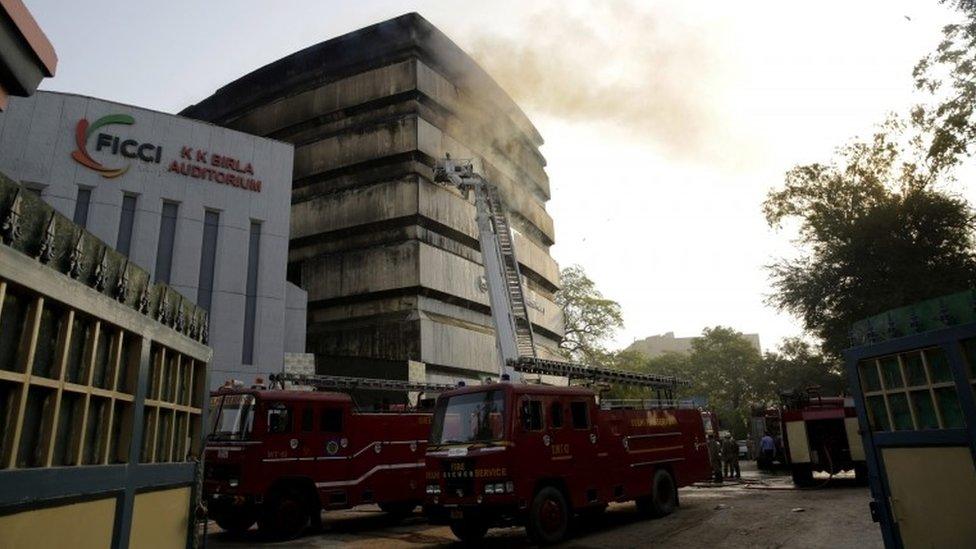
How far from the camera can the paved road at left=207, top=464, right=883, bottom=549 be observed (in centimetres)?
966

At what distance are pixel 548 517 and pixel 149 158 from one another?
24.9 m

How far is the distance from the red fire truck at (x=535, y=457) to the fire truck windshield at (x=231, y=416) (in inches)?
147

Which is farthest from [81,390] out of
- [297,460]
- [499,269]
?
[499,269]

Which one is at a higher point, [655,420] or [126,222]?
[126,222]

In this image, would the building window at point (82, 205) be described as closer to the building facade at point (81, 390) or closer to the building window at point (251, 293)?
the building window at point (251, 293)

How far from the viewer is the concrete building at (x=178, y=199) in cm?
2444

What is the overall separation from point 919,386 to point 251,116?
46111 mm

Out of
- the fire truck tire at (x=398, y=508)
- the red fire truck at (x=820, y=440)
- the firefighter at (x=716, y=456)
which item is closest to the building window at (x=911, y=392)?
the fire truck tire at (x=398, y=508)

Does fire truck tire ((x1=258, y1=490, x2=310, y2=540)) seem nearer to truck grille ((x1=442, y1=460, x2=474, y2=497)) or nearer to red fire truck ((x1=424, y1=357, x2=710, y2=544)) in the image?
red fire truck ((x1=424, y1=357, x2=710, y2=544))

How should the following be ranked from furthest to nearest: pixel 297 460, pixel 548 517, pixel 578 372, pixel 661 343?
pixel 661 343
pixel 578 372
pixel 297 460
pixel 548 517

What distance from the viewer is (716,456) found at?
20.2 m

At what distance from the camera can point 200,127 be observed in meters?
27.7

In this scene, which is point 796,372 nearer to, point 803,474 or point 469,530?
point 803,474

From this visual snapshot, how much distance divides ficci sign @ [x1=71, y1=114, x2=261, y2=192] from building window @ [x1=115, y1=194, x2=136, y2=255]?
1.18 metres
